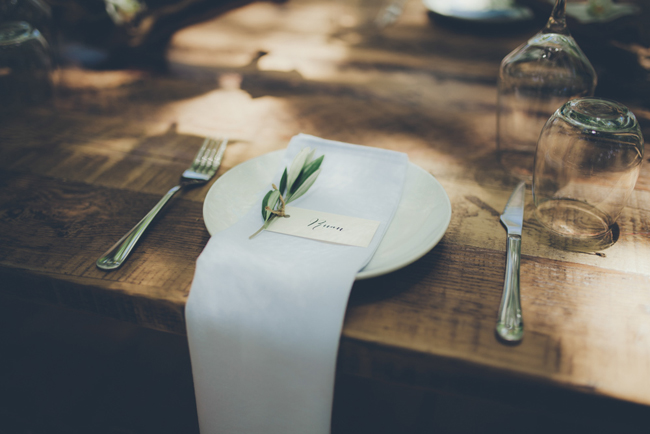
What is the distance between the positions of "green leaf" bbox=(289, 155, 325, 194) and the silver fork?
0.56ft

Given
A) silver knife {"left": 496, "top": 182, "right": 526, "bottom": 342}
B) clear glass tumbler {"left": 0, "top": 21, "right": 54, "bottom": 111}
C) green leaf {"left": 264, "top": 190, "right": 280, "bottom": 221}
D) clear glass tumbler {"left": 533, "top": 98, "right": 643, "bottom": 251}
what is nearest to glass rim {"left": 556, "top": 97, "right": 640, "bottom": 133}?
clear glass tumbler {"left": 533, "top": 98, "right": 643, "bottom": 251}

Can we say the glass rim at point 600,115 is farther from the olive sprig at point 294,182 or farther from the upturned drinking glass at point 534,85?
the olive sprig at point 294,182

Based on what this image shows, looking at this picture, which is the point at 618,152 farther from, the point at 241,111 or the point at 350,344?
the point at 241,111

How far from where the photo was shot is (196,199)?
0.65 m

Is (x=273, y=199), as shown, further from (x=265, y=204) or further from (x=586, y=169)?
(x=586, y=169)

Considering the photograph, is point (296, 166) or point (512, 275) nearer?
point (512, 275)

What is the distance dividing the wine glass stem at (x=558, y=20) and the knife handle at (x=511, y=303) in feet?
1.29

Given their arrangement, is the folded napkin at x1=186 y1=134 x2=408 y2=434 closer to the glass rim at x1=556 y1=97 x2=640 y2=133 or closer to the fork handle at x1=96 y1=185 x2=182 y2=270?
the fork handle at x1=96 y1=185 x2=182 y2=270

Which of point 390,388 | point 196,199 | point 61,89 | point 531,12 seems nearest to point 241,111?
point 196,199

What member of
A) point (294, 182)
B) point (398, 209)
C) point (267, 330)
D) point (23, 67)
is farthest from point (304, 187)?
point (23, 67)

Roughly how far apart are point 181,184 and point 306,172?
8.3 inches

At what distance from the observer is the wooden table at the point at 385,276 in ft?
1.37

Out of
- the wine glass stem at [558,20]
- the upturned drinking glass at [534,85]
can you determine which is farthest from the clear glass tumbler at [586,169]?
the wine glass stem at [558,20]

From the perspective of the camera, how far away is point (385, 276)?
0.50 meters
